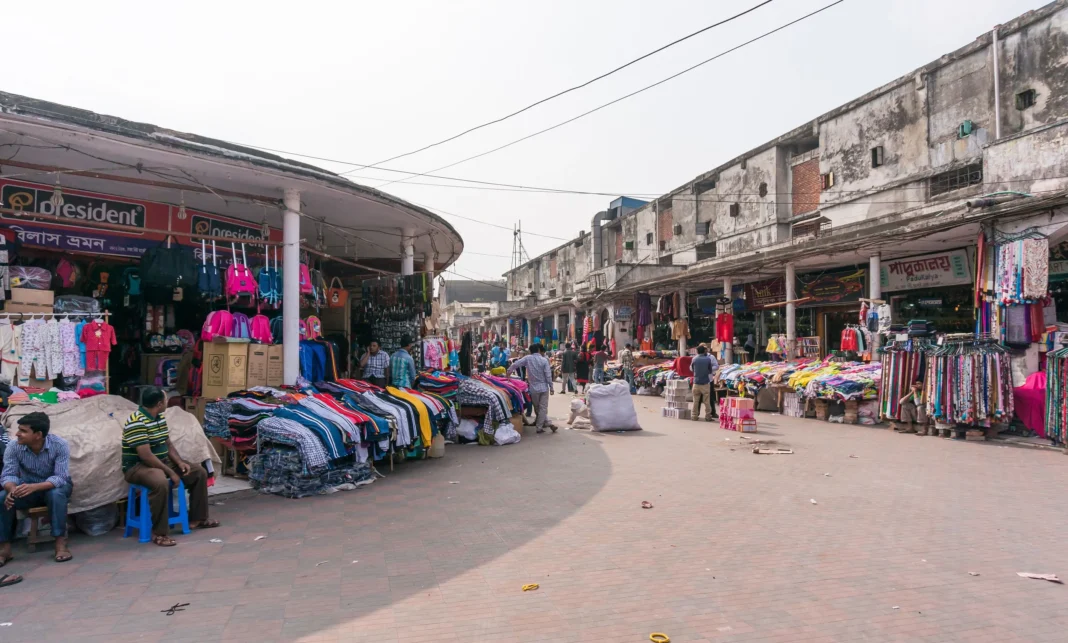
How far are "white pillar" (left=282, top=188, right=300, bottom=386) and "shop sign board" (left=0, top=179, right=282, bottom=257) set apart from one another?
551 mm

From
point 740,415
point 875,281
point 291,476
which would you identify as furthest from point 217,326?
point 875,281

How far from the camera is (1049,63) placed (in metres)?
15.0

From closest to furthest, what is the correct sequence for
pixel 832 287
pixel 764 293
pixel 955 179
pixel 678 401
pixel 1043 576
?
pixel 1043 576 < pixel 678 401 < pixel 955 179 < pixel 832 287 < pixel 764 293

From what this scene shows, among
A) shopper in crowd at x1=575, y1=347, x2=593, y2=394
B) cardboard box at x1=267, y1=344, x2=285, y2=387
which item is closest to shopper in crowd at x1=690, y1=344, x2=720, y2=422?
shopper in crowd at x1=575, y1=347, x2=593, y2=394

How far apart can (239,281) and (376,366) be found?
2792mm

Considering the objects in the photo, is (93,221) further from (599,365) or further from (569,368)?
(569,368)

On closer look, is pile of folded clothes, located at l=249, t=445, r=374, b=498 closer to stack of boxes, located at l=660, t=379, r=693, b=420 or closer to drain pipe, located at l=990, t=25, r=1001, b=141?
stack of boxes, located at l=660, t=379, r=693, b=420

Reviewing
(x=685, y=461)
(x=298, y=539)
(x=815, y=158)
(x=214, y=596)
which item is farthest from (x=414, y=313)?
(x=815, y=158)

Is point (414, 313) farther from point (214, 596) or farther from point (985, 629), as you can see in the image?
point (985, 629)

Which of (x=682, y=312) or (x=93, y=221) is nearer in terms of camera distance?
(x=93, y=221)

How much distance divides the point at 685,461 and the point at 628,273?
61.4 ft

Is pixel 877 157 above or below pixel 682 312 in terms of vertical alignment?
above

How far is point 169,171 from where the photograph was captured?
8648 mm

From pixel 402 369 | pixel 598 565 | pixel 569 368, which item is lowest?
pixel 598 565
